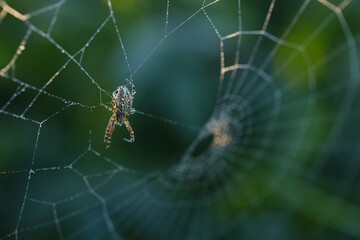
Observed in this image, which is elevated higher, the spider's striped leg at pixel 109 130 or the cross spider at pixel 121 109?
the cross spider at pixel 121 109

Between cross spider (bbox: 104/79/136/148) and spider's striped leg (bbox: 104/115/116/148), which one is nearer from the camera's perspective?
cross spider (bbox: 104/79/136/148)

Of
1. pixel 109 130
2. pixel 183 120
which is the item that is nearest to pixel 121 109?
pixel 109 130

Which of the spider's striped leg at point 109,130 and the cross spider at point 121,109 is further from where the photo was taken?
the spider's striped leg at point 109,130

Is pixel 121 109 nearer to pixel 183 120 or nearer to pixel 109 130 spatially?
pixel 109 130

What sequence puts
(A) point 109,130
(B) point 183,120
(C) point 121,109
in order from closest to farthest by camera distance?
(C) point 121,109
(A) point 109,130
(B) point 183,120

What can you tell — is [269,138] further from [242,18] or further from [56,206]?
[56,206]

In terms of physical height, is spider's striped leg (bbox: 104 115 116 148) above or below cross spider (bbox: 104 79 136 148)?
below
